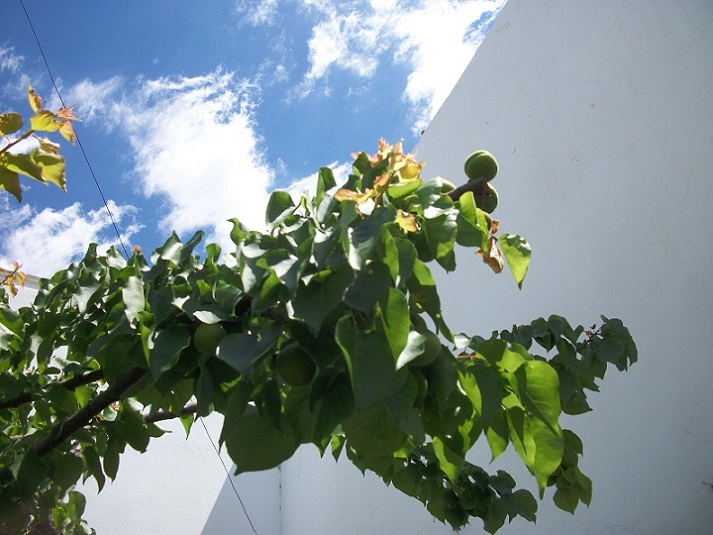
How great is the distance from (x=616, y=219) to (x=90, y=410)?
1.65 m

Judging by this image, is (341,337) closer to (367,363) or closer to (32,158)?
(367,363)

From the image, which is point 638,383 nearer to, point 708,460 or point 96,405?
point 708,460

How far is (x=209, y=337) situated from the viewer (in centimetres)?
61

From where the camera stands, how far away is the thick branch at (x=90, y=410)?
0.69 m

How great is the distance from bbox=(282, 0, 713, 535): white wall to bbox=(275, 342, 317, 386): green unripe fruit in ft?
4.09

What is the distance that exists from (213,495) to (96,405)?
3400 mm

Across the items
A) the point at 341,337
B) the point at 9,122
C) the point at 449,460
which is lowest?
the point at 449,460

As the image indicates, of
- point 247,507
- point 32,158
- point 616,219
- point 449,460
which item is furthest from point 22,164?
point 247,507

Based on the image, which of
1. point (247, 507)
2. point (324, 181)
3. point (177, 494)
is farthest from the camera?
point (247, 507)

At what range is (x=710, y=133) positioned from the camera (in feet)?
5.19

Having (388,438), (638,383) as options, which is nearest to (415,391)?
(388,438)

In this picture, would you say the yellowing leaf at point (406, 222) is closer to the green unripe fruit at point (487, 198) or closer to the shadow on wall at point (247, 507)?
the green unripe fruit at point (487, 198)

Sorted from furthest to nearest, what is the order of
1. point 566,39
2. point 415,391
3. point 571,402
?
point 566,39
point 571,402
point 415,391

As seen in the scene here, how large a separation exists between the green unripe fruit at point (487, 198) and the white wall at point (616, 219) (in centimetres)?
104
